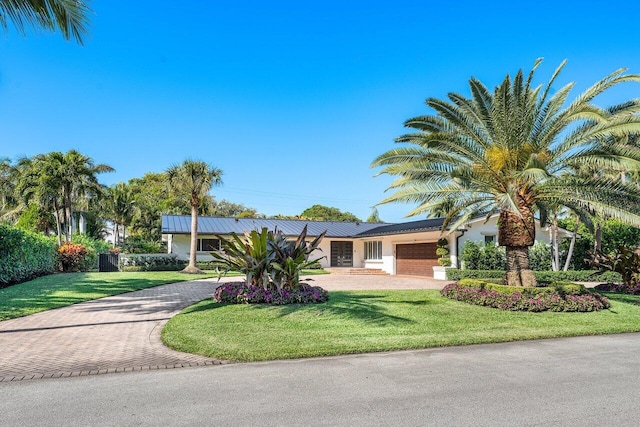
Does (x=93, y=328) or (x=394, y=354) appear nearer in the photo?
(x=394, y=354)

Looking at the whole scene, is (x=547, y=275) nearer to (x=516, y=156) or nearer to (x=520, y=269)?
(x=520, y=269)

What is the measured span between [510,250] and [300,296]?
21.9 feet

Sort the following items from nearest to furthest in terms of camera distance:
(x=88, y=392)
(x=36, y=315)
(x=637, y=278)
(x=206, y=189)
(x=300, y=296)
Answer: (x=88, y=392) → (x=36, y=315) → (x=300, y=296) → (x=637, y=278) → (x=206, y=189)

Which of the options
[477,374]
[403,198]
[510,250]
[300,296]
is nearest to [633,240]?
[510,250]

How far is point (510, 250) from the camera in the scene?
1262 centimetres

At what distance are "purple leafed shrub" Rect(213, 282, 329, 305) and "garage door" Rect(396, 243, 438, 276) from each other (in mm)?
14519

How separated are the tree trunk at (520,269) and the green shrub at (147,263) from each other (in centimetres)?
2135

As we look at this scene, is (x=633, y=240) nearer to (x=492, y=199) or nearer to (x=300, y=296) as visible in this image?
(x=492, y=199)

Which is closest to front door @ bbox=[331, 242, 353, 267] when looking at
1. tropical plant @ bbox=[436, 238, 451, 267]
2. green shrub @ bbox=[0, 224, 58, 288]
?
tropical plant @ bbox=[436, 238, 451, 267]

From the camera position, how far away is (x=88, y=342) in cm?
732

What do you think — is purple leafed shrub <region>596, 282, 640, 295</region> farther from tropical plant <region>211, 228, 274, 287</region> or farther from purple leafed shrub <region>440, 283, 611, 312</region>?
tropical plant <region>211, 228, 274, 287</region>

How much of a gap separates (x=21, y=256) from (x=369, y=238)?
71.0ft

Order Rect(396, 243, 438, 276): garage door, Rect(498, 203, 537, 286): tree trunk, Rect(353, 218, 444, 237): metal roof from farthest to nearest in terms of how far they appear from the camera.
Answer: Rect(396, 243, 438, 276): garage door < Rect(353, 218, 444, 237): metal roof < Rect(498, 203, 537, 286): tree trunk

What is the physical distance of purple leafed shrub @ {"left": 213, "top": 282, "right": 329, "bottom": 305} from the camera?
10.9 metres
